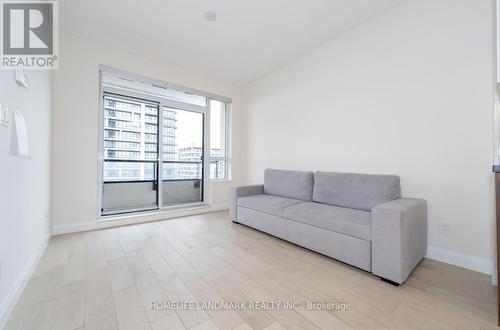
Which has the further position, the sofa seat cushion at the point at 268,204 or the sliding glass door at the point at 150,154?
the sliding glass door at the point at 150,154

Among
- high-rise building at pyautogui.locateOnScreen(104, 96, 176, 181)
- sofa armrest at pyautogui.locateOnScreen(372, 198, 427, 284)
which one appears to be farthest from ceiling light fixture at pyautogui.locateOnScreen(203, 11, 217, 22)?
sofa armrest at pyautogui.locateOnScreen(372, 198, 427, 284)

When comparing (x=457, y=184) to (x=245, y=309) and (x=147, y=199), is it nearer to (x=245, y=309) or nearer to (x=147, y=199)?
(x=245, y=309)

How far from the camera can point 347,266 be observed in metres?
1.90

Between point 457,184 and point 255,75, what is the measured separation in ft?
11.2

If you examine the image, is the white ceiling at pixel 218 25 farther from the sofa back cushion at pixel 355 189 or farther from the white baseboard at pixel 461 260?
the white baseboard at pixel 461 260

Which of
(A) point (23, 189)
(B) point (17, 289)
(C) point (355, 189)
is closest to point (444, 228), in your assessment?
(C) point (355, 189)

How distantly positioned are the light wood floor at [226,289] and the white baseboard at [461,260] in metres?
0.09

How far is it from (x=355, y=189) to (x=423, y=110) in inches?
41.4

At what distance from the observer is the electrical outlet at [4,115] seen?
1190 mm

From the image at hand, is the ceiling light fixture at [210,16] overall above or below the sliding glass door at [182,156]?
above

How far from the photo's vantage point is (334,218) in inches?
77.9

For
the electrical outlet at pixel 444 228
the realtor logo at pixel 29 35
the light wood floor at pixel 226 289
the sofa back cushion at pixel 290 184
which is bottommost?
the light wood floor at pixel 226 289

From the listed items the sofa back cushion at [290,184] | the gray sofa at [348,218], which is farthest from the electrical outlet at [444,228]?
the sofa back cushion at [290,184]

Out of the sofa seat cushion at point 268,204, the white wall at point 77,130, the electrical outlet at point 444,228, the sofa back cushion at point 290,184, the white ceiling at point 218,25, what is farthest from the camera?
the sofa back cushion at point 290,184
